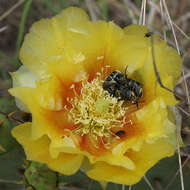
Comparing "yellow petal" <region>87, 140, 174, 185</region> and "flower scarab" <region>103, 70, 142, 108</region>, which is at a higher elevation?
"flower scarab" <region>103, 70, 142, 108</region>

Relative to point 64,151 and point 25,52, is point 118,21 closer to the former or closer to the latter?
point 25,52

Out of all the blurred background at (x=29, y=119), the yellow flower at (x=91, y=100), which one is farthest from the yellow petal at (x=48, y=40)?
the blurred background at (x=29, y=119)

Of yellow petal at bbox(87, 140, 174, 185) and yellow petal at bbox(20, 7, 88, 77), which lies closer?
yellow petal at bbox(87, 140, 174, 185)

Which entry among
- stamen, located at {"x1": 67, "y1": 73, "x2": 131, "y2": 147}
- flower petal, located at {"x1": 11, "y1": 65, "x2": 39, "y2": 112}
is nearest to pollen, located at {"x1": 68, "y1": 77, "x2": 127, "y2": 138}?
stamen, located at {"x1": 67, "y1": 73, "x2": 131, "y2": 147}

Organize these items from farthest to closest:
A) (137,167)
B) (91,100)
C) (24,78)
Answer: (91,100) < (24,78) < (137,167)

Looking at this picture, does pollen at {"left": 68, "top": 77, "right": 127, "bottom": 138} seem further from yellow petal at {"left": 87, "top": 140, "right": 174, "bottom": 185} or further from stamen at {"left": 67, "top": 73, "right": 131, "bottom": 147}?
yellow petal at {"left": 87, "top": 140, "right": 174, "bottom": 185}

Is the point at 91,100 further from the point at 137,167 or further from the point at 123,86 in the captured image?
the point at 137,167

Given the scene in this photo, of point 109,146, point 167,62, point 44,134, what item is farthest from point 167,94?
point 44,134

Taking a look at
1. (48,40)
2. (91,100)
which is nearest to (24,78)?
(48,40)
